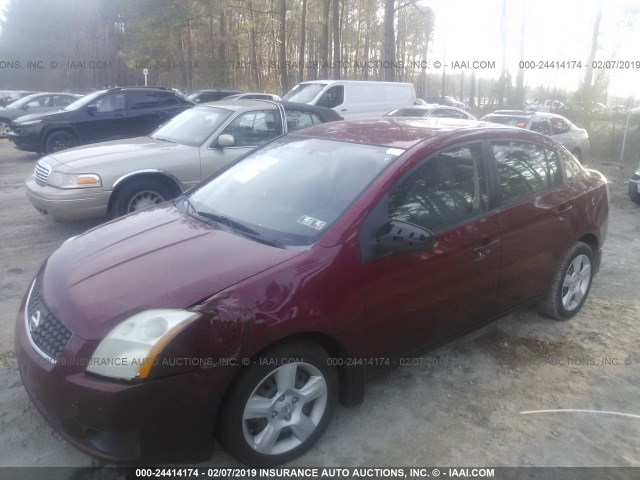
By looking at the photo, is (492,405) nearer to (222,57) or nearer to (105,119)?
(105,119)

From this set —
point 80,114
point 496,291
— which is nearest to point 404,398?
point 496,291

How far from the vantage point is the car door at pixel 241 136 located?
677 cm

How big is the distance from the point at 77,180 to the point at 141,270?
386 centimetres

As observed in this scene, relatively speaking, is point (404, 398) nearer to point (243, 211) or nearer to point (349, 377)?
point (349, 377)

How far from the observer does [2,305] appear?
4.53m

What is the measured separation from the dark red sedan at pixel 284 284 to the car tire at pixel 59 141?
1005 centimetres

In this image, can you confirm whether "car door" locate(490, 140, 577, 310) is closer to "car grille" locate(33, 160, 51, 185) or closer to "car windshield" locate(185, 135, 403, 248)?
"car windshield" locate(185, 135, 403, 248)

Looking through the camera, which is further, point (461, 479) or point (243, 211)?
point (243, 211)

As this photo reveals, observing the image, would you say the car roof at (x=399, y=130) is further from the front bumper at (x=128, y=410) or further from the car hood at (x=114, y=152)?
the car hood at (x=114, y=152)

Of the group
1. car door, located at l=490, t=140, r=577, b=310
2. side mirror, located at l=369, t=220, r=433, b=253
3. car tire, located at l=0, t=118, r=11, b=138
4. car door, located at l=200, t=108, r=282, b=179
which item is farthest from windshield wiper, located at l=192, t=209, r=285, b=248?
car tire, located at l=0, t=118, r=11, b=138

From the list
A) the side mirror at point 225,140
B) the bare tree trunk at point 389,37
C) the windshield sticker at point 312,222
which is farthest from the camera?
the bare tree trunk at point 389,37

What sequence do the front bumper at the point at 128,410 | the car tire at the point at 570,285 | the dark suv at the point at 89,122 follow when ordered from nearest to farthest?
the front bumper at the point at 128,410, the car tire at the point at 570,285, the dark suv at the point at 89,122

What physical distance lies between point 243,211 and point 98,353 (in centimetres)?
131

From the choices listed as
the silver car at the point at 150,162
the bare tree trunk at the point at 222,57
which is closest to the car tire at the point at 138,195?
the silver car at the point at 150,162
